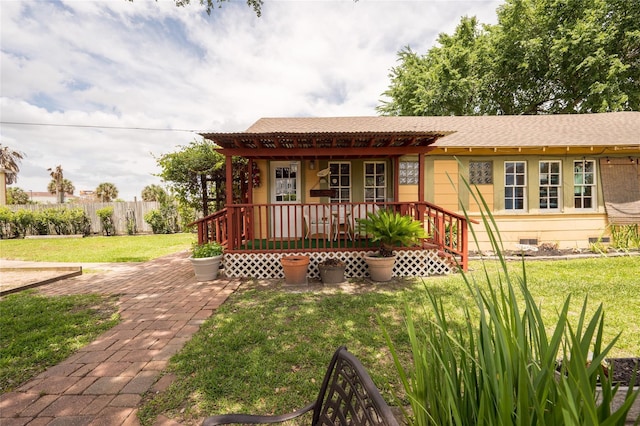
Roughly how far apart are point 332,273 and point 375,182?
3.85 m

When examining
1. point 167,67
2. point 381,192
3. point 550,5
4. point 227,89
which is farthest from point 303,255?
point 550,5

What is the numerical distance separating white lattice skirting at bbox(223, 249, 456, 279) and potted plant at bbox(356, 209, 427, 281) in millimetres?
417

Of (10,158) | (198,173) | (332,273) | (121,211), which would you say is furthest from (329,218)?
(10,158)

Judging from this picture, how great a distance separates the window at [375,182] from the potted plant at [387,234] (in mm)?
2788

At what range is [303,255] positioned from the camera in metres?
6.23

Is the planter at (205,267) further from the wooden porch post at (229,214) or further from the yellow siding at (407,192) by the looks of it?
the yellow siding at (407,192)

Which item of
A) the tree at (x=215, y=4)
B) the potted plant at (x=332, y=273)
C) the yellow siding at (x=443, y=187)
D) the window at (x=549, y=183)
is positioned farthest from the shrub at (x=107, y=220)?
the window at (x=549, y=183)

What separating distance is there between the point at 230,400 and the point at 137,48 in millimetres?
11038

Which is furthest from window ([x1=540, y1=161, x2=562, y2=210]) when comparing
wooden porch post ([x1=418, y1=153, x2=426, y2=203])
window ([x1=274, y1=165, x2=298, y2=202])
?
window ([x1=274, y1=165, x2=298, y2=202])

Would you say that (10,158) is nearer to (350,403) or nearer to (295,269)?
(295,269)

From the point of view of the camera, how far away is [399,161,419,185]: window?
8.46 meters

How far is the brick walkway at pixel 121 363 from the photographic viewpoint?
2221 millimetres

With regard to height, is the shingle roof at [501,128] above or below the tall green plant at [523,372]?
above

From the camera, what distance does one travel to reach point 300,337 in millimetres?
3400
